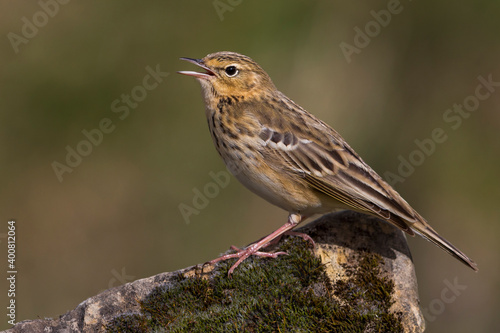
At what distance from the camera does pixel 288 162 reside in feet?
25.0

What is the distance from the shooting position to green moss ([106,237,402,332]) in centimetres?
675

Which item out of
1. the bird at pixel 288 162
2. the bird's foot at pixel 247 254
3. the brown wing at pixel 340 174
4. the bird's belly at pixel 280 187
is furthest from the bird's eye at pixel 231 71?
the bird's foot at pixel 247 254

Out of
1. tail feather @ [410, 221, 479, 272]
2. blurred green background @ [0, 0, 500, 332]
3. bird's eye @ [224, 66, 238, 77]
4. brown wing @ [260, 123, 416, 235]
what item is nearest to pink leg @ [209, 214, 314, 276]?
brown wing @ [260, 123, 416, 235]

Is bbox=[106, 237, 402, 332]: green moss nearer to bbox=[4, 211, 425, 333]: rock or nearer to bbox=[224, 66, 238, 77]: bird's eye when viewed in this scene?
bbox=[4, 211, 425, 333]: rock

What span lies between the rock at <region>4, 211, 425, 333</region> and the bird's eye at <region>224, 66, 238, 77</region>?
207cm

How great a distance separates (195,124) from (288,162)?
470cm

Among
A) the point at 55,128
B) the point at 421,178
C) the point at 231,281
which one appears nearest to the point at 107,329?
the point at 231,281

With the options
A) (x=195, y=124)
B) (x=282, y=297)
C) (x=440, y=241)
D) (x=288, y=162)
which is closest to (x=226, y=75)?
(x=288, y=162)

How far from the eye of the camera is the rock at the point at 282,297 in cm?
679

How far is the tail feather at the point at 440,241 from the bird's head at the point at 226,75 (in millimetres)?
2479

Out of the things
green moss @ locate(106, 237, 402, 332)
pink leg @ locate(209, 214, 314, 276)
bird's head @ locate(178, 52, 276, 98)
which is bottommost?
green moss @ locate(106, 237, 402, 332)

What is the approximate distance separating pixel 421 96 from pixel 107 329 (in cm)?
717

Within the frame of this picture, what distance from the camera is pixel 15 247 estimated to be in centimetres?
1139

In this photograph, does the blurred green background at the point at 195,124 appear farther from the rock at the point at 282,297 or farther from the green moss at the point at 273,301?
the green moss at the point at 273,301
